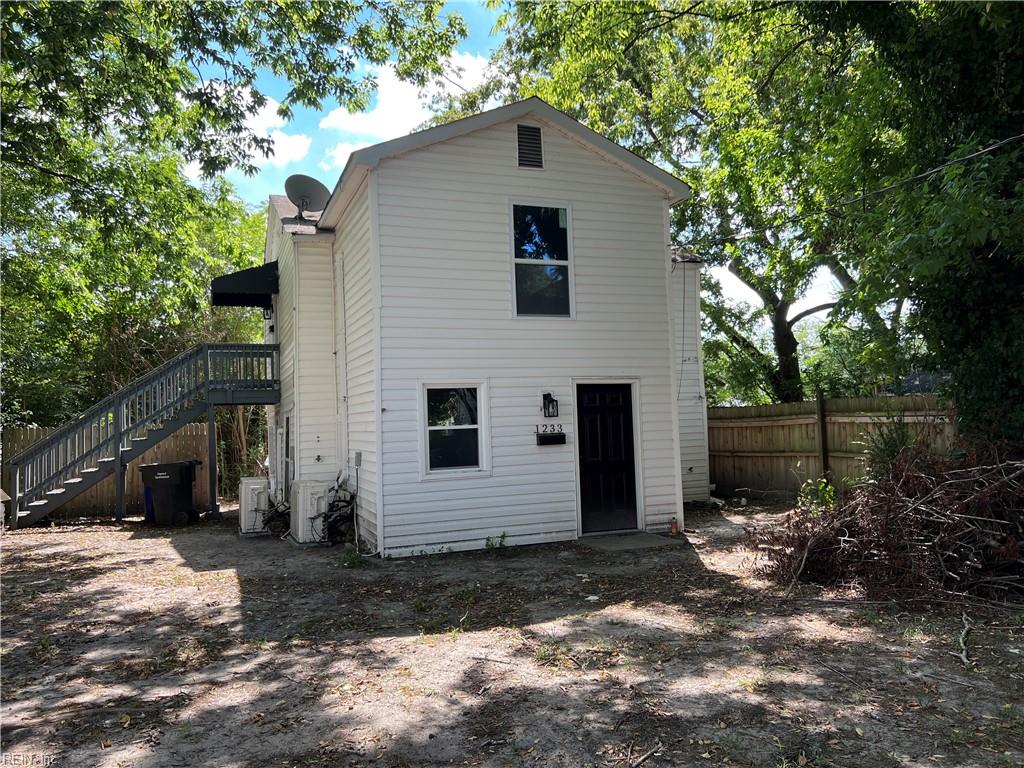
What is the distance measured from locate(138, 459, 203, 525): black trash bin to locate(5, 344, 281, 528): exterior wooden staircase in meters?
0.49

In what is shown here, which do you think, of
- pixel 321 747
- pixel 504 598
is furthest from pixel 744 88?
pixel 321 747

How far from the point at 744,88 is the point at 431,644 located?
1221 cm

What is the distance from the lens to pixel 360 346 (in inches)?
369

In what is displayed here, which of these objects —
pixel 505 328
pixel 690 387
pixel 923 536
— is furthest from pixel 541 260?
pixel 923 536

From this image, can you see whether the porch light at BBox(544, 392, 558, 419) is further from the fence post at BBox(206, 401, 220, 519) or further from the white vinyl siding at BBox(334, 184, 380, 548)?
the fence post at BBox(206, 401, 220, 519)

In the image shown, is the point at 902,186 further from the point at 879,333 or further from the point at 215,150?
the point at 215,150

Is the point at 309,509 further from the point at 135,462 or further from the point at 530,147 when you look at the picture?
the point at 135,462

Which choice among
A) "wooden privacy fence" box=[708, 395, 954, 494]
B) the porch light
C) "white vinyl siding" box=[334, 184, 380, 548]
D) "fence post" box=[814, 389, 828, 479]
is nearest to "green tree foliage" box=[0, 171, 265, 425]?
"white vinyl siding" box=[334, 184, 380, 548]

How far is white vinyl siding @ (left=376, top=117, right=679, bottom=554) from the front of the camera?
8484 millimetres

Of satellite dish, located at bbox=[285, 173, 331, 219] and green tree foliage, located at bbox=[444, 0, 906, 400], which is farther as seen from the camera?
satellite dish, located at bbox=[285, 173, 331, 219]

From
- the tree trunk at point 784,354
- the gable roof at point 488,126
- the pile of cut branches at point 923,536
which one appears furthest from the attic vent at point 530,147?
the tree trunk at point 784,354

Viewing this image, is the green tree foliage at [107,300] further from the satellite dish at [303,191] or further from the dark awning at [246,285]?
the satellite dish at [303,191]

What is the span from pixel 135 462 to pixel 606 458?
433 inches

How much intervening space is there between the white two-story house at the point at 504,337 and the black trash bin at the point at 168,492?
12.6ft
